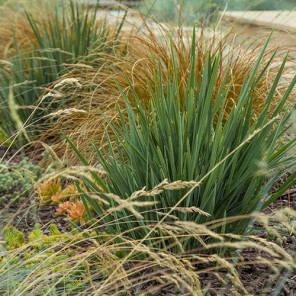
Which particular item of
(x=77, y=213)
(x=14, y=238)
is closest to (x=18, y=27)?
(x=77, y=213)

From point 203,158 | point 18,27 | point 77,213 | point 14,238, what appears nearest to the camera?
point 203,158

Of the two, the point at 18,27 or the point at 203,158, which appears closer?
the point at 203,158

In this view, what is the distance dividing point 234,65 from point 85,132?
115cm

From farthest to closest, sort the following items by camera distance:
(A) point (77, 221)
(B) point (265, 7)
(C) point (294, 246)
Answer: (B) point (265, 7), (A) point (77, 221), (C) point (294, 246)

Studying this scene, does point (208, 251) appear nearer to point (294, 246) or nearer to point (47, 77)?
point (294, 246)

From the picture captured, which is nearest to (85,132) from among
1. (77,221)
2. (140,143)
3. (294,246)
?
(77,221)

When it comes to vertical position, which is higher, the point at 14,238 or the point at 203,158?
the point at 203,158

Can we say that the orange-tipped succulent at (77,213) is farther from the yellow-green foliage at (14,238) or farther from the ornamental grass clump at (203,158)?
the ornamental grass clump at (203,158)

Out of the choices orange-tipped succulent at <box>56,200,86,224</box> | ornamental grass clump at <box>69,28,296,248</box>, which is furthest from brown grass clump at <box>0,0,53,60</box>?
ornamental grass clump at <box>69,28,296,248</box>

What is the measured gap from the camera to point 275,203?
2.67 metres

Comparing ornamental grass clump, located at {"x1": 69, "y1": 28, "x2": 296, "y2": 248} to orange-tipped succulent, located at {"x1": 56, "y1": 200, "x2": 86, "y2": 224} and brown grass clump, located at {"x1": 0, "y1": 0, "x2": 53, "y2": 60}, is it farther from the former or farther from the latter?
brown grass clump, located at {"x1": 0, "y1": 0, "x2": 53, "y2": 60}

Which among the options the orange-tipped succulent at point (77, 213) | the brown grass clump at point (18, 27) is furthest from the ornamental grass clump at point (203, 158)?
the brown grass clump at point (18, 27)

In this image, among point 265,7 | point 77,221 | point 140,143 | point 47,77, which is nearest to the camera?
point 140,143

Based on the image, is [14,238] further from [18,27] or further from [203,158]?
[18,27]
